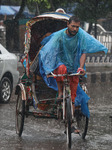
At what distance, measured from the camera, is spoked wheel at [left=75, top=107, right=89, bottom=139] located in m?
6.81

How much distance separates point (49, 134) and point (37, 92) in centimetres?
72

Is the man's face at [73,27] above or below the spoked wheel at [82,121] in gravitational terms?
above

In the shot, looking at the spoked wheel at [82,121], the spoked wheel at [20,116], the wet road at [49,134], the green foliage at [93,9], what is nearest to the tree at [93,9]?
the green foliage at [93,9]

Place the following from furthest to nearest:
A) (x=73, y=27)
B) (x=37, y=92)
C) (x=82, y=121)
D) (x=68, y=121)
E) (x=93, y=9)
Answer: (x=93, y=9) < (x=37, y=92) < (x=82, y=121) < (x=73, y=27) < (x=68, y=121)

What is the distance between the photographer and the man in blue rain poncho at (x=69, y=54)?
6.54 meters

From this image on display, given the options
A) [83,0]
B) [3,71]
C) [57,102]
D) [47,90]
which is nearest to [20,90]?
[47,90]

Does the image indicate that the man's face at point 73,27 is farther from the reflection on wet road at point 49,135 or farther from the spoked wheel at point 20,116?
the reflection on wet road at point 49,135

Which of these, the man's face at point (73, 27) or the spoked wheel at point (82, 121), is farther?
the spoked wheel at point (82, 121)

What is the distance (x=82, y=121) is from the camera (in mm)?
6988

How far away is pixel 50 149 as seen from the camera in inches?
237

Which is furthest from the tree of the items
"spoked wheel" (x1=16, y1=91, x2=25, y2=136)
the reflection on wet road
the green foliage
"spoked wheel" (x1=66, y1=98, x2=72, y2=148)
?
"spoked wheel" (x1=66, y1=98, x2=72, y2=148)

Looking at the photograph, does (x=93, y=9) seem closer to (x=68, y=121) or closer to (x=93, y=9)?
(x=93, y=9)

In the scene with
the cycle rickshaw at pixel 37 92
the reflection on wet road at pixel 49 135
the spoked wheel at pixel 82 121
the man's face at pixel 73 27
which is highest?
the man's face at pixel 73 27

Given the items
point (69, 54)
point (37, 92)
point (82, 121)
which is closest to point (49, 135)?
point (82, 121)
